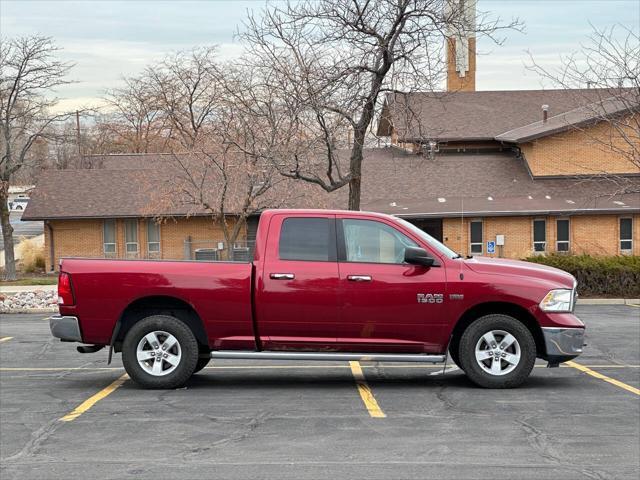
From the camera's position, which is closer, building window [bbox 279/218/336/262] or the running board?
the running board

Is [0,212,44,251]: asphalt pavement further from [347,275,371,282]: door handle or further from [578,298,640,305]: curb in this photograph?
[347,275,371,282]: door handle

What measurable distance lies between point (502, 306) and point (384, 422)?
2374 millimetres

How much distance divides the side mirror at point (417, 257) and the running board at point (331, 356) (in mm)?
1019

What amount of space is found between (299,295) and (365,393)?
1.29 metres

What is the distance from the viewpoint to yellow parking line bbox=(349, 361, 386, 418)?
8.85 meters

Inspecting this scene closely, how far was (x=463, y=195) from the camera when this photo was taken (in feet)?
129

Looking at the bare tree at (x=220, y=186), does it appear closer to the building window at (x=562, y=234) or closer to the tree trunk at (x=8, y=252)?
the tree trunk at (x=8, y=252)

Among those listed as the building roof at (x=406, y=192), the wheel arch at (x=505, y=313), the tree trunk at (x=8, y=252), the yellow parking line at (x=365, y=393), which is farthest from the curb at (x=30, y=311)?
the tree trunk at (x=8, y=252)

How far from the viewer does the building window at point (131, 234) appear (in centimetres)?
4203

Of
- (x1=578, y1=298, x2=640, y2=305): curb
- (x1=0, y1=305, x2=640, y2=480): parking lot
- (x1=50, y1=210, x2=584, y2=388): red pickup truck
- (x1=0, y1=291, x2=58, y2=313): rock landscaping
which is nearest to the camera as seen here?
(x1=0, y1=305, x2=640, y2=480): parking lot

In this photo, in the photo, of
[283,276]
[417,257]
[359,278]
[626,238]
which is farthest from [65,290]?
[626,238]

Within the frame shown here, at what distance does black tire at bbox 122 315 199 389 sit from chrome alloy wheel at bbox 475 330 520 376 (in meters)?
3.13

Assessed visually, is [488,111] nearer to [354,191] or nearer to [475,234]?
[475,234]

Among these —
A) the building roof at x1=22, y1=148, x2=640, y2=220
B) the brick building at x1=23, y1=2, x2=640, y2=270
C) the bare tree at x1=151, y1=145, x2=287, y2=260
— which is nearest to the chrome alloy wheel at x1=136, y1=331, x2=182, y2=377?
the bare tree at x1=151, y1=145, x2=287, y2=260
